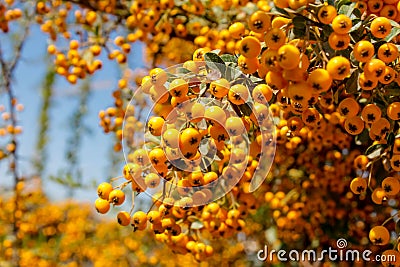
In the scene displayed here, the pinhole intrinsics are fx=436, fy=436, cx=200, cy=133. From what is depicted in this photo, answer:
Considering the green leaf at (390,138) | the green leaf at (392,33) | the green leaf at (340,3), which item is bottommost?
the green leaf at (390,138)

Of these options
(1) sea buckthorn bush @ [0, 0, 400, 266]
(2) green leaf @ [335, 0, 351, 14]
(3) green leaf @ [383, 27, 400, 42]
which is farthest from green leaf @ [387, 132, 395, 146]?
(2) green leaf @ [335, 0, 351, 14]

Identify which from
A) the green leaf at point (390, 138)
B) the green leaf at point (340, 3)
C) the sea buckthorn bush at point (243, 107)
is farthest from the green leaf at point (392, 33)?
the green leaf at point (390, 138)

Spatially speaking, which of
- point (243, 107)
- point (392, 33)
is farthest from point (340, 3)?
point (243, 107)

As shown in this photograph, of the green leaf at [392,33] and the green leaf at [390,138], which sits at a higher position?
the green leaf at [392,33]

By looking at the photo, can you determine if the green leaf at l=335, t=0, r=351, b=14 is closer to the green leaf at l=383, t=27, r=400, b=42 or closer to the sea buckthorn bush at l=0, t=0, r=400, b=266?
the sea buckthorn bush at l=0, t=0, r=400, b=266

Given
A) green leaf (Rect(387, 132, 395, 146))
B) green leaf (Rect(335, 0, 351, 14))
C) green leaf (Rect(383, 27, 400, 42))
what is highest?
green leaf (Rect(335, 0, 351, 14))

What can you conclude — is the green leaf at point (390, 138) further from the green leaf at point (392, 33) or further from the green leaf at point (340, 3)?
the green leaf at point (340, 3)

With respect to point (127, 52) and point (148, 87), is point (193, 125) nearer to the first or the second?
point (148, 87)

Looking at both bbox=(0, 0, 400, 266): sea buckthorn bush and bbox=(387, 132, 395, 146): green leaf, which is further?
bbox=(387, 132, 395, 146): green leaf

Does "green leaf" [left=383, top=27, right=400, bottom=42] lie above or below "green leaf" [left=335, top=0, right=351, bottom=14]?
below

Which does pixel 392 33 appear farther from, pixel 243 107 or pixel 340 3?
pixel 243 107

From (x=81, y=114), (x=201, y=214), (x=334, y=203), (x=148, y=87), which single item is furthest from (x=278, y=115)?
(x=81, y=114)

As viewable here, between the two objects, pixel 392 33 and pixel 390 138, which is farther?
pixel 390 138

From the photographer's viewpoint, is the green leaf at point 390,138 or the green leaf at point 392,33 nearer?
the green leaf at point 392,33
